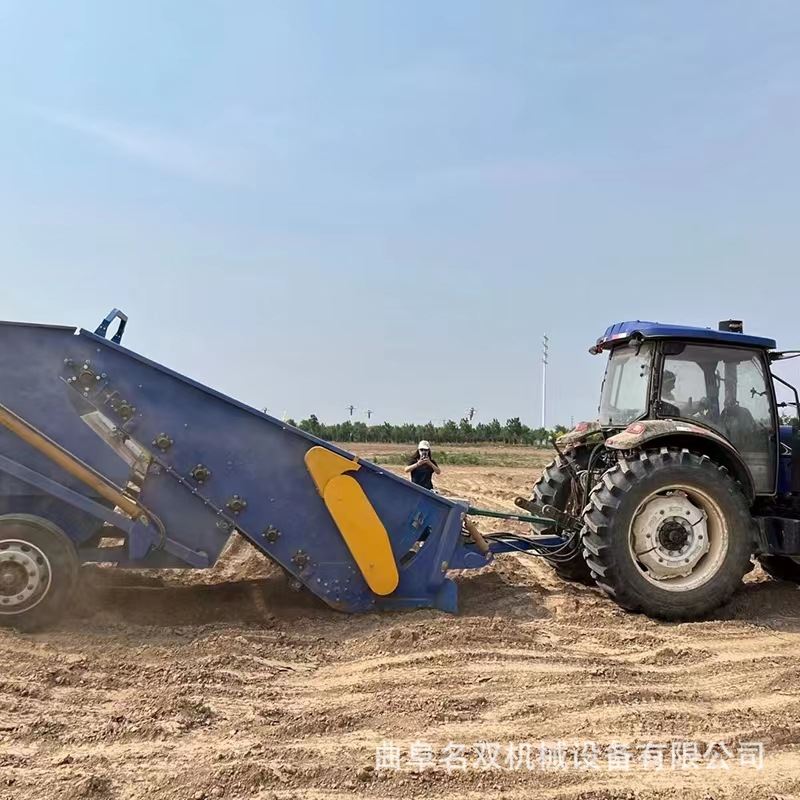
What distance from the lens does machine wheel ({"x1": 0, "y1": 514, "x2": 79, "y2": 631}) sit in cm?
428

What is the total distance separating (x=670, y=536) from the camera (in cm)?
518

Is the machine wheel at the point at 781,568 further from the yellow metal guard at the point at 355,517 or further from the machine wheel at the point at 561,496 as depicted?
the yellow metal guard at the point at 355,517

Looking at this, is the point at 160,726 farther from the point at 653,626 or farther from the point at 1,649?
the point at 653,626

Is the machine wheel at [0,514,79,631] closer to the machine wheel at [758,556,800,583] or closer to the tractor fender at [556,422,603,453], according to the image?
the tractor fender at [556,422,603,453]

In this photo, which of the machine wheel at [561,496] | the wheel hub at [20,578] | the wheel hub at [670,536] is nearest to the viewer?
the wheel hub at [20,578]

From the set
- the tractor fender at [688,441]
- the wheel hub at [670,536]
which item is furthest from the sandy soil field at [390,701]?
the tractor fender at [688,441]

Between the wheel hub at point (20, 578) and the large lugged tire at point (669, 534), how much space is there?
3.46 metres

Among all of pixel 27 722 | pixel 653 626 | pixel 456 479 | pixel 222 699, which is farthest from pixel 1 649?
pixel 456 479

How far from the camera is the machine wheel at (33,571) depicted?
428 centimetres

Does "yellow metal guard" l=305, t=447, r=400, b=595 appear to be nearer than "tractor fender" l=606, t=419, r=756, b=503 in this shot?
Yes

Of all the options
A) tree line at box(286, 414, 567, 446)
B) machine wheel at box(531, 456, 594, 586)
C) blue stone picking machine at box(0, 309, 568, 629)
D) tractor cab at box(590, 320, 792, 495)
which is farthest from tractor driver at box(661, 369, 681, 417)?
tree line at box(286, 414, 567, 446)

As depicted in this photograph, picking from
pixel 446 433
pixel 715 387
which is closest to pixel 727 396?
pixel 715 387

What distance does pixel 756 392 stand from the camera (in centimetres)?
573

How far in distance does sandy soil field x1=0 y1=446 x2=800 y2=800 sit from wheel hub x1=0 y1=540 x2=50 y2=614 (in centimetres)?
19
